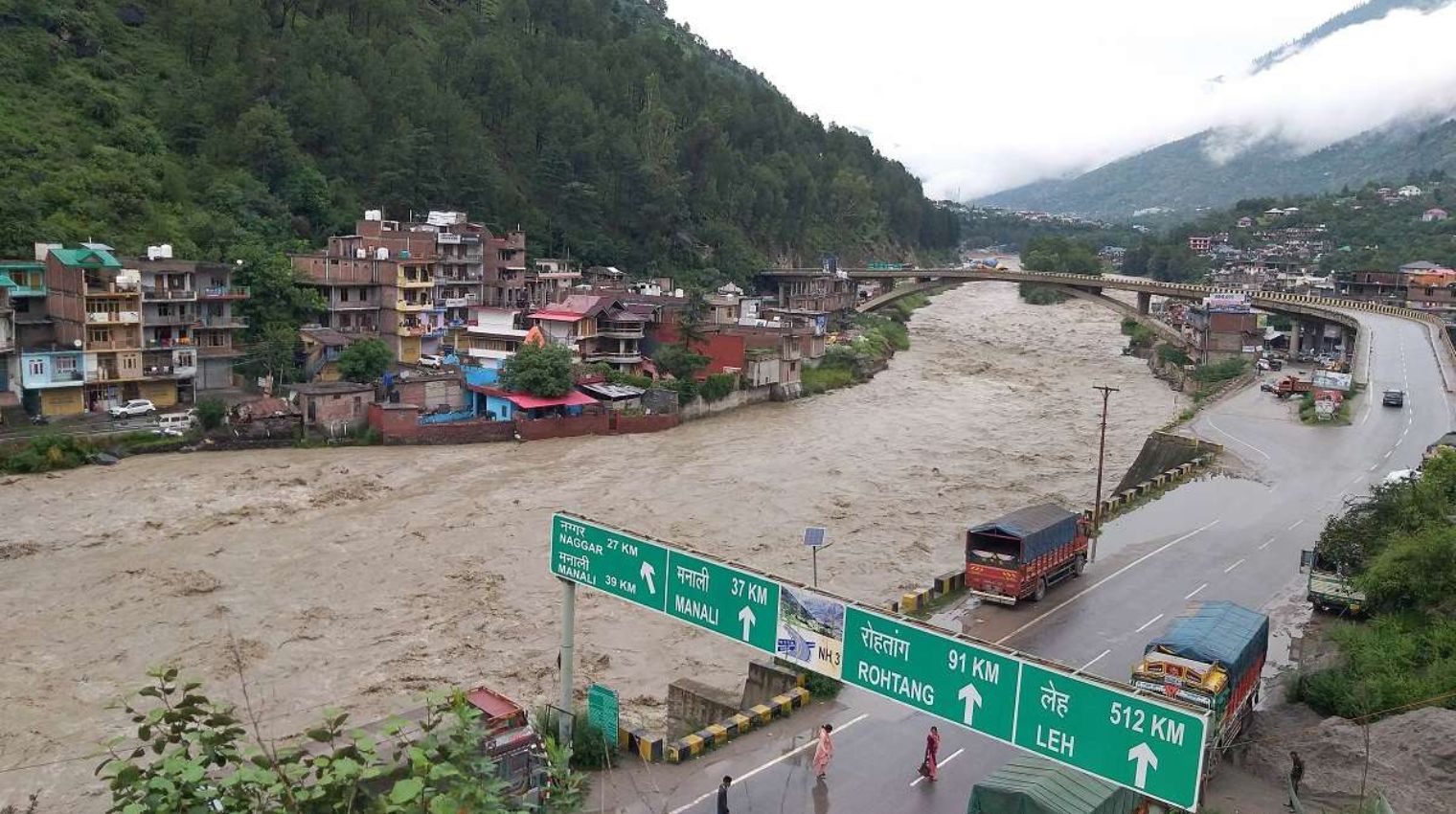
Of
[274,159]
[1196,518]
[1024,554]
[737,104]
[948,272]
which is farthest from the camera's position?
[737,104]

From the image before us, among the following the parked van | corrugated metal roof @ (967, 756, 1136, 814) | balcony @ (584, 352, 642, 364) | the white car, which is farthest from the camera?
balcony @ (584, 352, 642, 364)

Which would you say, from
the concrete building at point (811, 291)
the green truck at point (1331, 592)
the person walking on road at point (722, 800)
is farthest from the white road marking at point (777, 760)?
the concrete building at point (811, 291)

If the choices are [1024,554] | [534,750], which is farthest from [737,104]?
[534,750]

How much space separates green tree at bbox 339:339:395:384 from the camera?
95.3 ft

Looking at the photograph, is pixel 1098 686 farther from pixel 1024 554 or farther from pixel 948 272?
pixel 948 272

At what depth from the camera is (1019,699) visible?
609cm

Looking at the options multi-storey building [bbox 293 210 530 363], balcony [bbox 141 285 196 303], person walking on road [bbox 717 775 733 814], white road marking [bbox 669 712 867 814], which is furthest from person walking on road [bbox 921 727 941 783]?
multi-storey building [bbox 293 210 530 363]

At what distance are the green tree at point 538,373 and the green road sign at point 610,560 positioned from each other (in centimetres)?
2017

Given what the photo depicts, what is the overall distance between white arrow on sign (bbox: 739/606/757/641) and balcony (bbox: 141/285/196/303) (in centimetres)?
2421

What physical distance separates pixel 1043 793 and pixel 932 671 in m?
1.73

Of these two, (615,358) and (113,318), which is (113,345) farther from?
(615,358)

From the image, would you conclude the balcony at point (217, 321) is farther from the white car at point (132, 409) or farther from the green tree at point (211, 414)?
the green tree at point (211, 414)

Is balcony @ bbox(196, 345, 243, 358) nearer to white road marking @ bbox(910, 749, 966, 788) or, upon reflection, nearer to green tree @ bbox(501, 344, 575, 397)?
green tree @ bbox(501, 344, 575, 397)

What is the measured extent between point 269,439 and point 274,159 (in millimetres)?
17369
